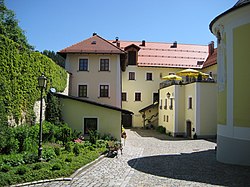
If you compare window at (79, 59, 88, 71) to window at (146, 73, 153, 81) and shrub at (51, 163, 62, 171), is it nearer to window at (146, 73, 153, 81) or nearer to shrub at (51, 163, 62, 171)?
window at (146, 73, 153, 81)

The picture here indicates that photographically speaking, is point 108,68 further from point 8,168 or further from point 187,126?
point 8,168

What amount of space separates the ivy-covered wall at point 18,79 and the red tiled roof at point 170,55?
82.9 feet

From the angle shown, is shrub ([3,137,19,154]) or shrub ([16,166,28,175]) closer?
shrub ([16,166,28,175])

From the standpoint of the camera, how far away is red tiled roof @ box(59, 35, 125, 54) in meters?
27.0

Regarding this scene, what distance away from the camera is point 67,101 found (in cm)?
2070

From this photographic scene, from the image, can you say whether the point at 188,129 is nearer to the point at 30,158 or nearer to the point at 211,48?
the point at 211,48

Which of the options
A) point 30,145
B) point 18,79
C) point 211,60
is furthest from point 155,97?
point 30,145

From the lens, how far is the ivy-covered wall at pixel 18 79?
12070 millimetres

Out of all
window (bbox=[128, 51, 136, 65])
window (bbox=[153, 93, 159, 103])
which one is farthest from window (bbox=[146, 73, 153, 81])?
window (bbox=[128, 51, 136, 65])

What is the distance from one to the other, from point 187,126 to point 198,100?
3.84 metres

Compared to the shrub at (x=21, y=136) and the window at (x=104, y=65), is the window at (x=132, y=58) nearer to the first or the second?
the window at (x=104, y=65)

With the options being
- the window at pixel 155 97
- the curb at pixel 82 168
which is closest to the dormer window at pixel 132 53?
the window at pixel 155 97

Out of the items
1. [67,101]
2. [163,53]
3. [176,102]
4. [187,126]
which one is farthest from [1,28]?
[163,53]

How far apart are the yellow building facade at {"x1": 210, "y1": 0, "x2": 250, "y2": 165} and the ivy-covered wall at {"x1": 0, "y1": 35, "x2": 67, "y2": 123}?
10056 mm
